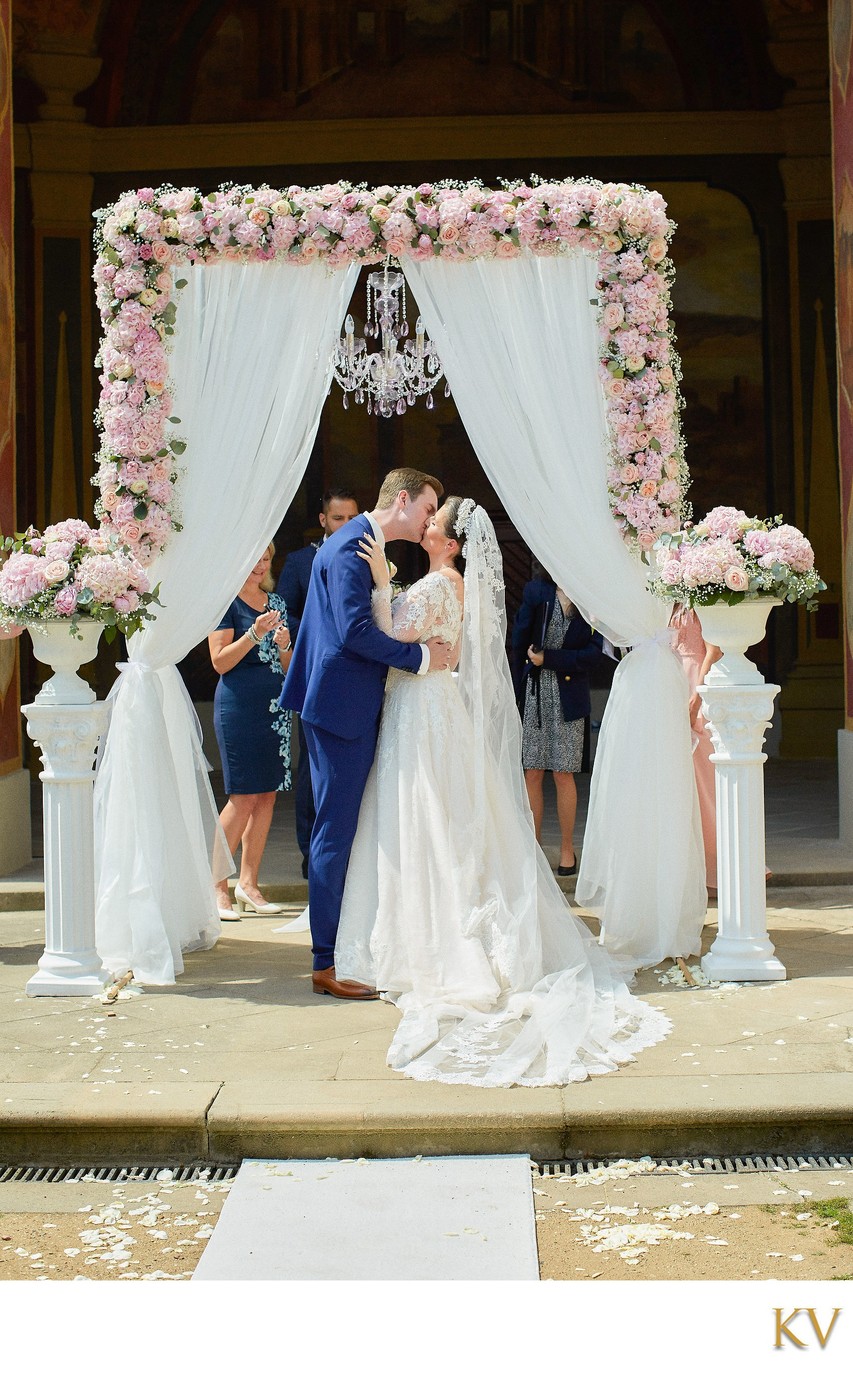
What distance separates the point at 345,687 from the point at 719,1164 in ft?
7.14

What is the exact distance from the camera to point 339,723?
17.9ft

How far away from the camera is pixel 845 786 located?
26.7ft

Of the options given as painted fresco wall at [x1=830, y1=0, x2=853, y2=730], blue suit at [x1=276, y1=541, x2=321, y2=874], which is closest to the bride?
blue suit at [x1=276, y1=541, x2=321, y2=874]

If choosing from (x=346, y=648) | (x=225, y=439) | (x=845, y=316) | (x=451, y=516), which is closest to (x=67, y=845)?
(x=346, y=648)

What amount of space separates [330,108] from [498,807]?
9129mm

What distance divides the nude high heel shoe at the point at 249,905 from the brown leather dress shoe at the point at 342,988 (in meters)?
1.56

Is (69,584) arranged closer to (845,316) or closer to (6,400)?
(6,400)

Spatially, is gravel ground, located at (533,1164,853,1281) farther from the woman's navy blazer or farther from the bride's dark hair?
the woman's navy blazer

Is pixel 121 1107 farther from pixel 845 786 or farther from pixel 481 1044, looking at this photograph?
pixel 845 786

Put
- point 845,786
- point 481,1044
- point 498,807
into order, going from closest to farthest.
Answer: point 481,1044, point 498,807, point 845,786

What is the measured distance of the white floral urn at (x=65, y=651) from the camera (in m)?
5.46

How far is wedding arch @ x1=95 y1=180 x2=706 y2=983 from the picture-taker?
586 centimetres

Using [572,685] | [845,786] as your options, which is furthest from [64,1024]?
[845,786]

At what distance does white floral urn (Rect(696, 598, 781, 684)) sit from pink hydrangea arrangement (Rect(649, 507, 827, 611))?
0.04m
